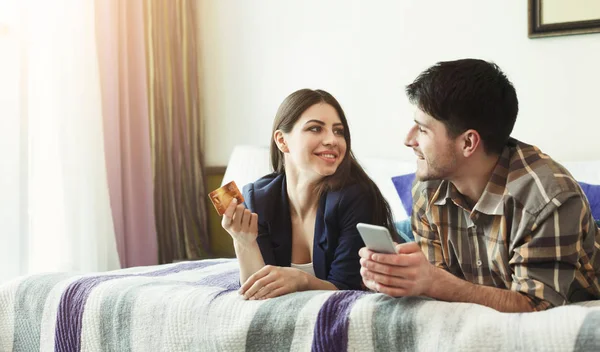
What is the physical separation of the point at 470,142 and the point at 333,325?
1.76 feet


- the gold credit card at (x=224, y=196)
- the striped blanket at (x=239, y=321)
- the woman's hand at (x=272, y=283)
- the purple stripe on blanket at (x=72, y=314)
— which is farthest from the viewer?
the gold credit card at (x=224, y=196)

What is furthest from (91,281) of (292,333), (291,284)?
(292,333)

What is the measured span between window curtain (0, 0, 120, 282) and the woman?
3.36 ft

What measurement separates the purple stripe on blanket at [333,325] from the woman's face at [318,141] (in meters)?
0.63

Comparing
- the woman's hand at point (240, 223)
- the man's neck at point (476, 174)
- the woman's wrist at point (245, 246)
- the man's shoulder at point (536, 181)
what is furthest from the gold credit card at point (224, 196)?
the man's shoulder at point (536, 181)

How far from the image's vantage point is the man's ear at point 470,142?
1649mm

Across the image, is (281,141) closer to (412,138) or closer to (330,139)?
(330,139)

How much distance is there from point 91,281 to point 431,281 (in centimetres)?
85

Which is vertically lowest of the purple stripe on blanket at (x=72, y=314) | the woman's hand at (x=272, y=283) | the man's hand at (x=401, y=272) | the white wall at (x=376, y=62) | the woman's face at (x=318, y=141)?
the purple stripe on blanket at (x=72, y=314)

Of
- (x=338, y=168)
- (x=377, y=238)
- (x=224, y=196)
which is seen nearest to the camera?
(x=377, y=238)

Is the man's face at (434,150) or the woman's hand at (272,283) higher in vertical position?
the man's face at (434,150)

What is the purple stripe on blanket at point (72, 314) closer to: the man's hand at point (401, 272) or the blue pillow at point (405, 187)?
the man's hand at point (401, 272)

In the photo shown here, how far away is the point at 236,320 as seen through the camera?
4.95 feet

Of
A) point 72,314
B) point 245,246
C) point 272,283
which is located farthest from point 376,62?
point 72,314
